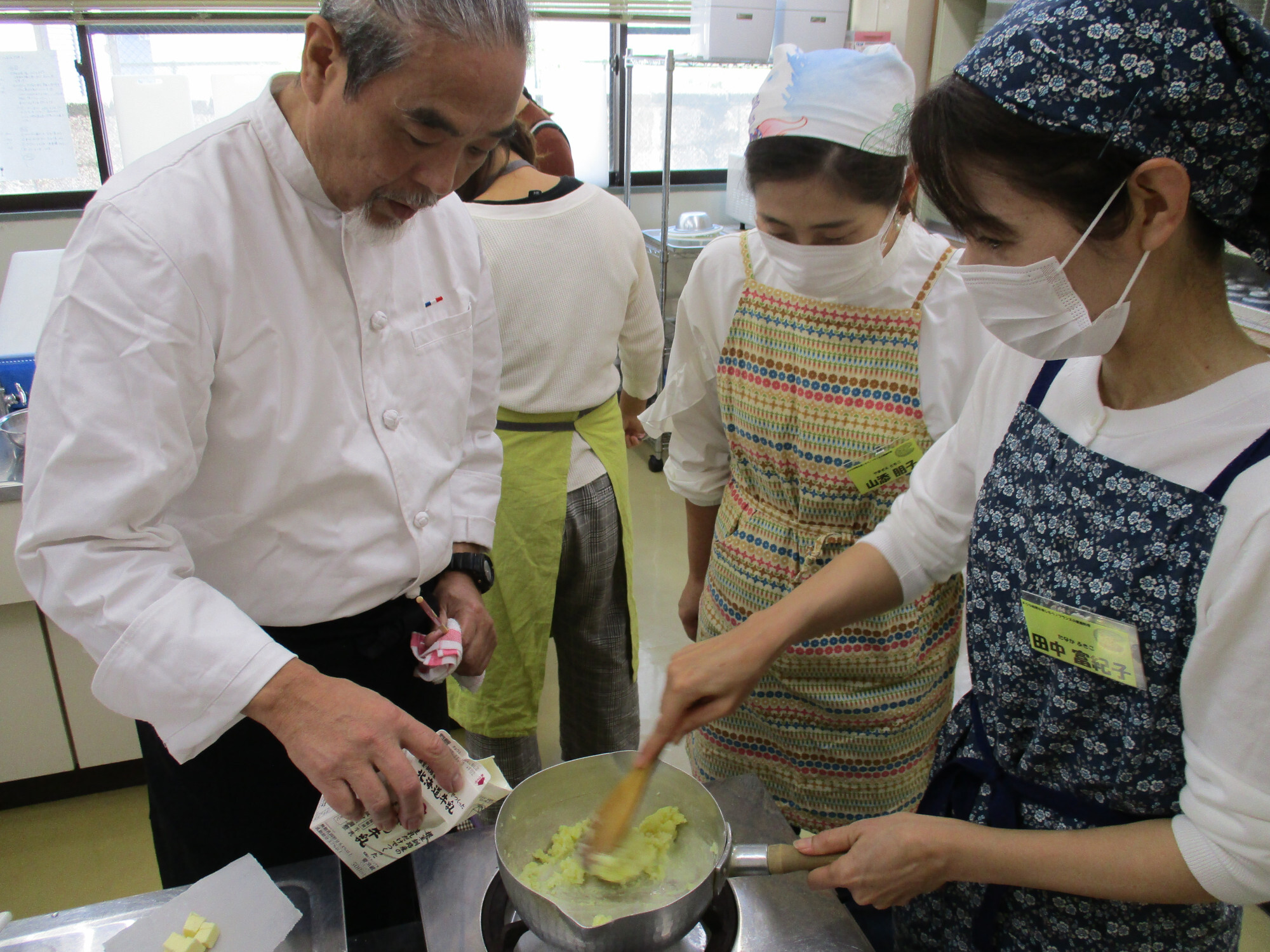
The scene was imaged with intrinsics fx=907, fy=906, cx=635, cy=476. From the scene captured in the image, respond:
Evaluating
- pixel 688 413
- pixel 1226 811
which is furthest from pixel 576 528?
pixel 1226 811

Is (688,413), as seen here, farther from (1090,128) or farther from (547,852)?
(1090,128)

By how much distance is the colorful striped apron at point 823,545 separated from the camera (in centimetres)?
137

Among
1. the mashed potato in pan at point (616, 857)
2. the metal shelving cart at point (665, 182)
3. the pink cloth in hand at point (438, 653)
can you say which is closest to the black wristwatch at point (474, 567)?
the pink cloth in hand at point (438, 653)

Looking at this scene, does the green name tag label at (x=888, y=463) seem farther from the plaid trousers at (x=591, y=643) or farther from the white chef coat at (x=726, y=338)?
the plaid trousers at (x=591, y=643)

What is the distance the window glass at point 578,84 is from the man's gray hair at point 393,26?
4003mm

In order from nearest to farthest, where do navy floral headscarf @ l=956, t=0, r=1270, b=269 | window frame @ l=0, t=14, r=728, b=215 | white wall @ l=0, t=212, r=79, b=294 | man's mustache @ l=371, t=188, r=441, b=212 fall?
1. navy floral headscarf @ l=956, t=0, r=1270, b=269
2. man's mustache @ l=371, t=188, r=441, b=212
3. window frame @ l=0, t=14, r=728, b=215
4. white wall @ l=0, t=212, r=79, b=294

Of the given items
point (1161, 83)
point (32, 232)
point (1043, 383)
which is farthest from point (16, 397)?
point (1161, 83)

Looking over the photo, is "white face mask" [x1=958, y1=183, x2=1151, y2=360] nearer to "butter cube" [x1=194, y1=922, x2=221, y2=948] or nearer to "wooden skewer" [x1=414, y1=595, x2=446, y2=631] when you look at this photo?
"wooden skewer" [x1=414, y1=595, x2=446, y2=631]

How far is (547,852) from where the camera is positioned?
112 centimetres

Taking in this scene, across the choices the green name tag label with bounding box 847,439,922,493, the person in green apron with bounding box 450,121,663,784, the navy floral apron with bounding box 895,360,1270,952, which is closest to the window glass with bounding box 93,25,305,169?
the person in green apron with bounding box 450,121,663,784

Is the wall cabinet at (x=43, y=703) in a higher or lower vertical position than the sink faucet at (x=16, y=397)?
lower

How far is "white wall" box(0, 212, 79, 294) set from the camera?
416 cm

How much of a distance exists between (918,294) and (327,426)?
0.87m

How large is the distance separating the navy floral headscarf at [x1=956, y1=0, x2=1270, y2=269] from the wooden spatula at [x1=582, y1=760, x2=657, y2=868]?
77cm
